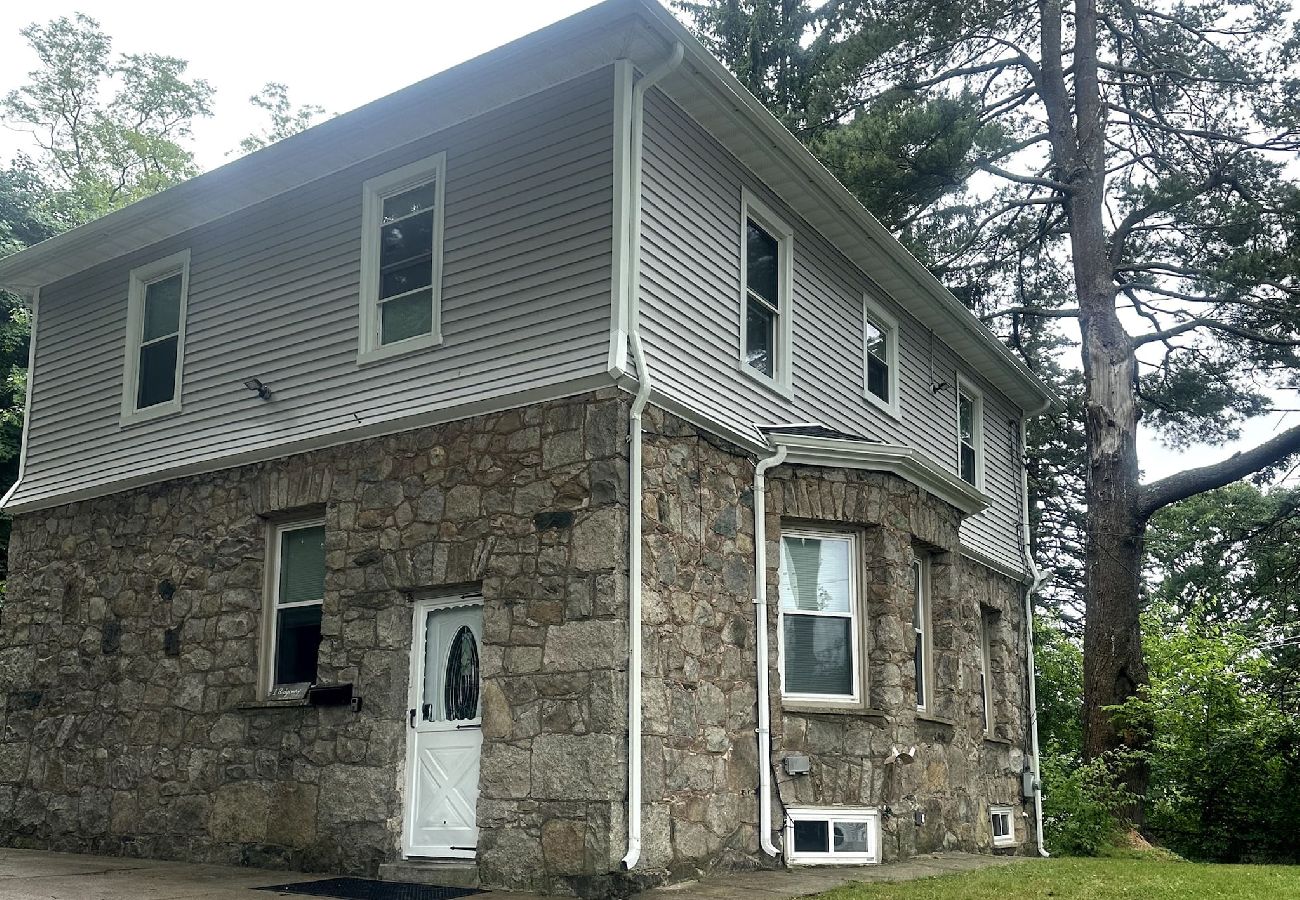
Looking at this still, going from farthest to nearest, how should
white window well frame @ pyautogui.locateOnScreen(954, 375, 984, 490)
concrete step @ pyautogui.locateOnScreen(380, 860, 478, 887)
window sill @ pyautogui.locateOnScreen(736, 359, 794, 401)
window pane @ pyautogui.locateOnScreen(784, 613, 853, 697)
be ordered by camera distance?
white window well frame @ pyautogui.locateOnScreen(954, 375, 984, 490), window sill @ pyautogui.locateOnScreen(736, 359, 794, 401), window pane @ pyautogui.locateOnScreen(784, 613, 853, 697), concrete step @ pyautogui.locateOnScreen(380, 860, 478, 887)

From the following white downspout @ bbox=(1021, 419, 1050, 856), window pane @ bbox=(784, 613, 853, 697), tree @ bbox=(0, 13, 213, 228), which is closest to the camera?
window pane @ bbox=(784, 613, 853, 697)

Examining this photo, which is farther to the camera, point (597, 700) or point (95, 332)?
point (95, 332)

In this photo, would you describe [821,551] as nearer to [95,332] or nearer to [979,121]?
[95,332]

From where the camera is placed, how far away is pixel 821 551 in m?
10.4

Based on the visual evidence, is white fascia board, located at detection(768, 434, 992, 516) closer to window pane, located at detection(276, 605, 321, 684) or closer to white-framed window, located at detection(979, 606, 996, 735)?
window pane, located at detection(276, 605, 321, 684)

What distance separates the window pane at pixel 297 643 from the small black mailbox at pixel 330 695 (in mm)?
454

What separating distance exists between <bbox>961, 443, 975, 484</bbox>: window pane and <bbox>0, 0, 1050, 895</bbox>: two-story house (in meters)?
3.38

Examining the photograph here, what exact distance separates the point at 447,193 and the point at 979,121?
9266 millimetres

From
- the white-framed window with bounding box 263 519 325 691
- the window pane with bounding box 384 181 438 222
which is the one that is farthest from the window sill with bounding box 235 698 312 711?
the window pane with bounding box 384 181 438 222

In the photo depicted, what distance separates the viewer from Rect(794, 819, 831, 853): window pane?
31.4 ft

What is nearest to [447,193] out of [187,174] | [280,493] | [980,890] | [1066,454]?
[280,493]

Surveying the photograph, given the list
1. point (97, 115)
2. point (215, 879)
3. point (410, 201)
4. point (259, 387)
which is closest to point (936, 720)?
point (215, 879)

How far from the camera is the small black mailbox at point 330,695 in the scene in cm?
957

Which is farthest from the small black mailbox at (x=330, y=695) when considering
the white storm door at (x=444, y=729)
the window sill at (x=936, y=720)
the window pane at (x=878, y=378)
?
the window pane at (x=878, y=378)
